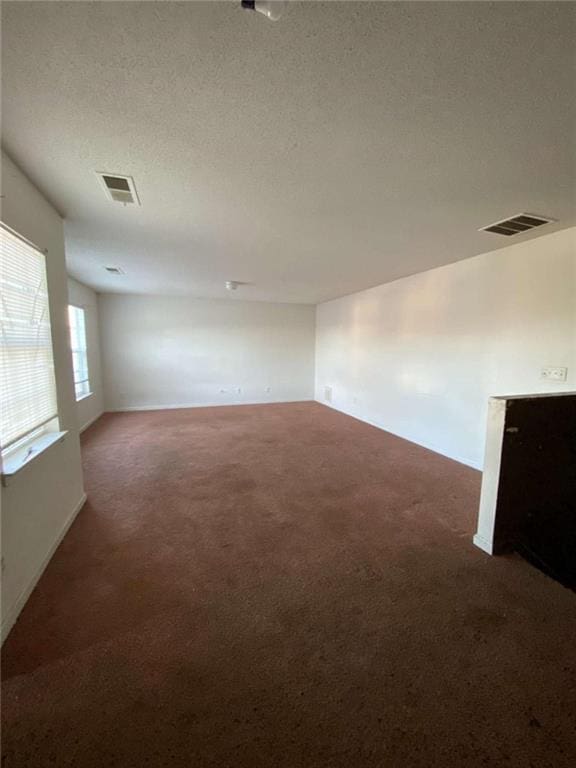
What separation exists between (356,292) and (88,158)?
461cm

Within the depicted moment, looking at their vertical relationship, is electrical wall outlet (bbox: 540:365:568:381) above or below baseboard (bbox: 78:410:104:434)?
above

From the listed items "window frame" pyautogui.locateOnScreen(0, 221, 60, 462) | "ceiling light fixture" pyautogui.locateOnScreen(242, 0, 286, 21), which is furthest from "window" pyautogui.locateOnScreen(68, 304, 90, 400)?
"ceiling light fixture" pyautogui.locateOnScreen(242, 0, 286, 21)

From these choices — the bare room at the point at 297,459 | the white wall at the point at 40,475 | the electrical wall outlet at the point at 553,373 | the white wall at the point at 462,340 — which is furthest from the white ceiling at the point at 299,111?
the electrical wall outlet at the point at 553,373

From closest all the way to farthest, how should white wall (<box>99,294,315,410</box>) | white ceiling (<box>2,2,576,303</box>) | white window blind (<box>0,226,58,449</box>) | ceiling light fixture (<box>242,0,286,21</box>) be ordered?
ceiling light fixture (<box>242,0,286,21</box>) < white ceiling (<box>2,2,576,303</box>) < white window blind (<box>0,226,58,449</box>) < white wall (<box>99,294,315,410</box>)

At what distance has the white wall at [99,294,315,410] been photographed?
6105mm

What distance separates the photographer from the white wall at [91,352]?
4828mm

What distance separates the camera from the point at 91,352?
5438 millimetres

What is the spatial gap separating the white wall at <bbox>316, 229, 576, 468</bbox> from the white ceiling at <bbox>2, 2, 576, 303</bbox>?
67cm

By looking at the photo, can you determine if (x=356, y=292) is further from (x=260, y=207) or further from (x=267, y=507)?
(x=267, y=507)

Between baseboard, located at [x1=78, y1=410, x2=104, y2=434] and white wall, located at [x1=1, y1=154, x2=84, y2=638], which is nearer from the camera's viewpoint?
white wall, located at [x1=1, y1=154, x2=84, y2=638]

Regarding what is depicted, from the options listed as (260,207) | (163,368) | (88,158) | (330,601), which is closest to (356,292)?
(260,207)

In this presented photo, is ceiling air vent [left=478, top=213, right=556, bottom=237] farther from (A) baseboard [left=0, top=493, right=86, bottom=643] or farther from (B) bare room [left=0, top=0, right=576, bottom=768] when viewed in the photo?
(A) baseboard [left=0, top=493, right=86, bottom=643]

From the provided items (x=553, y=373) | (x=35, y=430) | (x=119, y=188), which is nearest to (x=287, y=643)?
(x=35, y=430)

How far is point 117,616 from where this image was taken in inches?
63.1
